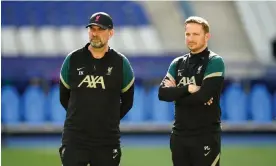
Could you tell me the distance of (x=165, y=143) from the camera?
12.6 meters

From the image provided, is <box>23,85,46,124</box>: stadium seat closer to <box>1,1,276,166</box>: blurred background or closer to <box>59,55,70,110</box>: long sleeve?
<box>1,1,276,166</box>: blurred background

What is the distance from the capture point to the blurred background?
39.2 feet

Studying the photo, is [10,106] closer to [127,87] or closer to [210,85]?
[127,87]

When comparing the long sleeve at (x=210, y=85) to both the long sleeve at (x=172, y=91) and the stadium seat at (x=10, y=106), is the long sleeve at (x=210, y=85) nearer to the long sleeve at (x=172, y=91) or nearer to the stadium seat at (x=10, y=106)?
the long sleeve at (x=172, y=91)

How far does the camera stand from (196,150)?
525cm

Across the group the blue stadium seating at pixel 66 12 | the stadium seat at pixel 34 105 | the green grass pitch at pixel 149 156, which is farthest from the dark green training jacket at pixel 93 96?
the blue stadium seating at pixel 66 12

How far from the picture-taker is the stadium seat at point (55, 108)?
13.5m

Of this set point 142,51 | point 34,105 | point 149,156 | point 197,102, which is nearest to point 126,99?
point 197,102

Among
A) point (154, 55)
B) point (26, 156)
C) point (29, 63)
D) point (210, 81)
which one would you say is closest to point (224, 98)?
point (154, 55)

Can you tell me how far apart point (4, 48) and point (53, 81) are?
169 centimetres

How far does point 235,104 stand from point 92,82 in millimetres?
8828

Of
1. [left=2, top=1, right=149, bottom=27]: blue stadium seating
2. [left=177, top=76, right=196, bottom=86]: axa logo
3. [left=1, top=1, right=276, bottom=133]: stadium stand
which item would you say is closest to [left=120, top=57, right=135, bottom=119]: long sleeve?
[left=177, top=76, right=196, bottom=86]: axa logo

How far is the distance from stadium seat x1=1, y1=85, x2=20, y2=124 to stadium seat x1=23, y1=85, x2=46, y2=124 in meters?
0.18

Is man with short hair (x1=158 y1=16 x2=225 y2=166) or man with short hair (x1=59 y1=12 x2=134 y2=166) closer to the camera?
man with short hair (x1=59 y1=12 x2=134 y2=166)
